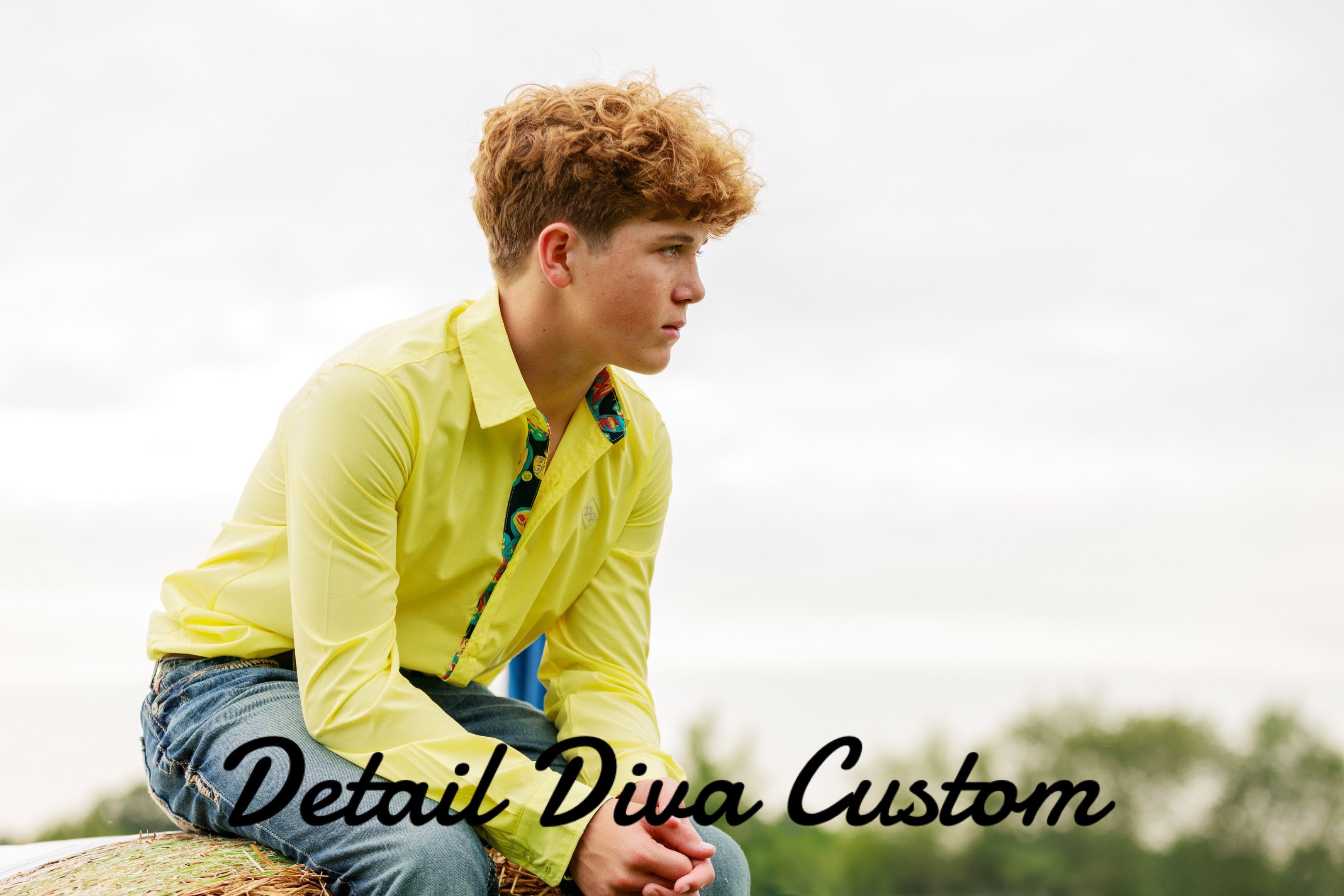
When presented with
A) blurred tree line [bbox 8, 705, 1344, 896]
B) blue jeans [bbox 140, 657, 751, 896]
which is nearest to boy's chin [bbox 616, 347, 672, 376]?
blue jeans [bbox 140, 657, 751, 896]

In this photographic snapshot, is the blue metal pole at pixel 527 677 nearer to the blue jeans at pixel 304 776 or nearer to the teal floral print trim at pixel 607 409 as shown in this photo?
the blue jeans at pixel 304 776

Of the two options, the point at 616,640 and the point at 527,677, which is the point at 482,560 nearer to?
the point at 616,640

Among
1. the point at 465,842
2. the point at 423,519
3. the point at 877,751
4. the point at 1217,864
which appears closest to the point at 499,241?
the point at 423,519

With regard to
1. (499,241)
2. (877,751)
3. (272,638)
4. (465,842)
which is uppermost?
(877,751)

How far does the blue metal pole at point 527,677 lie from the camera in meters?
2.88

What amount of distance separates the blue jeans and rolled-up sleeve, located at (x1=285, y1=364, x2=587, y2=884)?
0.05m

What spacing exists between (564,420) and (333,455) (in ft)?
1.42

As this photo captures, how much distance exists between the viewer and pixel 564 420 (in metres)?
1.87

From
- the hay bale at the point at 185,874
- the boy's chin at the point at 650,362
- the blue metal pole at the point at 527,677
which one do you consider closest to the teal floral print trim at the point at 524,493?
the boy's chin at the point at 650,362

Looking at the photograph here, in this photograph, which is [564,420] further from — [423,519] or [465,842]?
[465,842]

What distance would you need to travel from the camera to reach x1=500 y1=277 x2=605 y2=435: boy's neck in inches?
69.1

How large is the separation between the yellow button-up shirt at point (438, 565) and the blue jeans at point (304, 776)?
4 centimetres

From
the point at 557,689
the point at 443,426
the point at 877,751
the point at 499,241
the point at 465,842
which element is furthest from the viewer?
the point at 877,751

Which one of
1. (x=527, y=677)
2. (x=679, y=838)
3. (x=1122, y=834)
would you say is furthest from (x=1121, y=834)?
(x=679, y=838)
